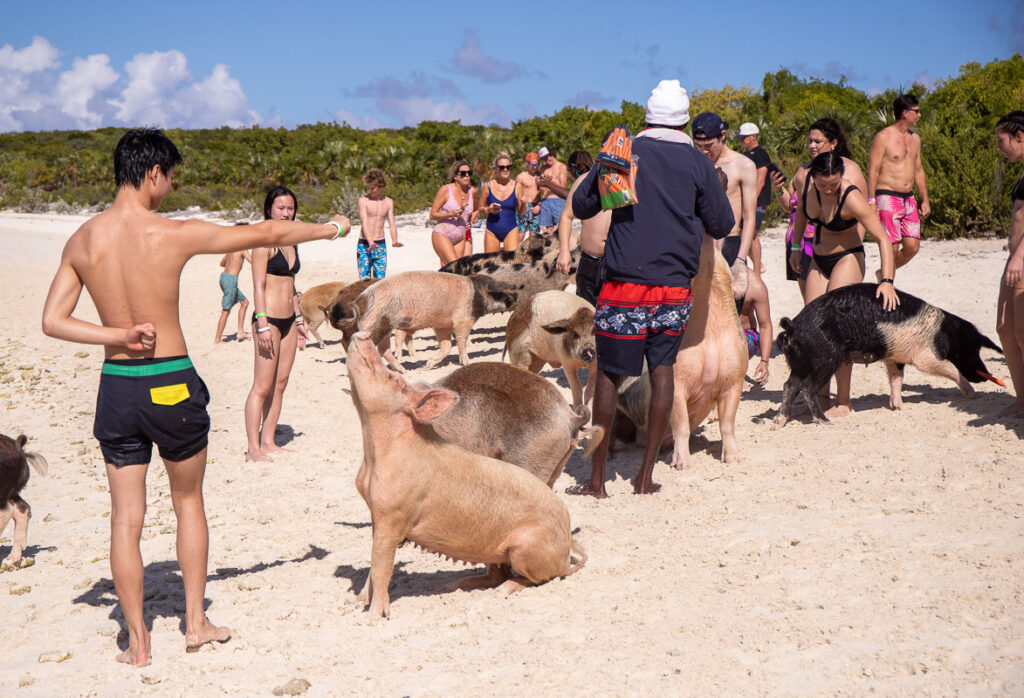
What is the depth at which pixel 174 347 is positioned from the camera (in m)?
4.10

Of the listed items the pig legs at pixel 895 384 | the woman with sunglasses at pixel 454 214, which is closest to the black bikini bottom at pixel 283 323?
the pig legs at pixel 895 384

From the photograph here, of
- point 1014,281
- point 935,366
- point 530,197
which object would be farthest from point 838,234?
point 530,197

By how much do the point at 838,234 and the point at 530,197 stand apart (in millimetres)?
7232

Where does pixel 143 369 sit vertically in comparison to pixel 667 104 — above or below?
below

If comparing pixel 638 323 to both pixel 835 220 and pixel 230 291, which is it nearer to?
pixel 835 220

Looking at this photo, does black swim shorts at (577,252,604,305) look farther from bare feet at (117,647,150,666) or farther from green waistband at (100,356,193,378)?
bare feet at (117,647,150,666)

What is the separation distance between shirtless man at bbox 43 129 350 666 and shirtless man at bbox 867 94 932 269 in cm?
684

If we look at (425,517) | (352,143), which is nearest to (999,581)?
(425,517)

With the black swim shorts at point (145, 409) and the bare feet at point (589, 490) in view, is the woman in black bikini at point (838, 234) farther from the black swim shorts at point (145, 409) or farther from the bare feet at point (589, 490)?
the black swim shorts at point (145, 409)

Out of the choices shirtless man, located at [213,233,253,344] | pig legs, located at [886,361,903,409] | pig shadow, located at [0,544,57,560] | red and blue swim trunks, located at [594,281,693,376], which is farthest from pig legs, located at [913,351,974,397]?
shirtless man, located at [213,233,253,344]

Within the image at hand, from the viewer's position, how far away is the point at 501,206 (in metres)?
13.0

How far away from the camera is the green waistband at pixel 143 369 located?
401 centimetres

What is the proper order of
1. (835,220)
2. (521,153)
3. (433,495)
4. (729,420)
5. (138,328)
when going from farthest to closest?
1. (521,153)
2. (835,220)
3. (729,420)
4. (433,495)
5. (138,328)

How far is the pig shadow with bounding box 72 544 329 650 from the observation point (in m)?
4.80
